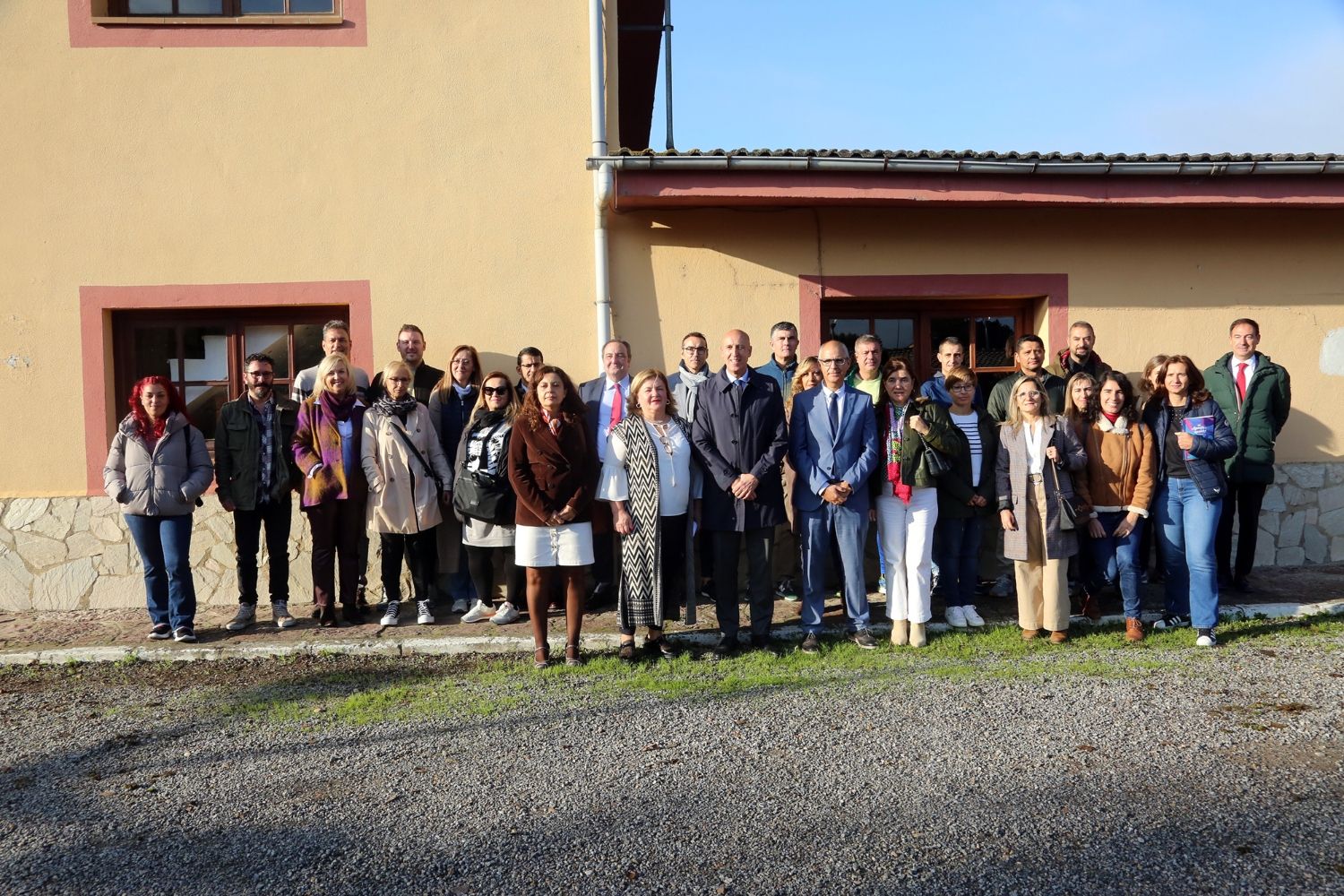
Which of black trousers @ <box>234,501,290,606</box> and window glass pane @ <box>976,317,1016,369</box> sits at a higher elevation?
window glass pane @ <box>976,317,1016,369</box>

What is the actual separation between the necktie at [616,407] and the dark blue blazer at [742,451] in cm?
75

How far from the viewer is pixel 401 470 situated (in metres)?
6.28

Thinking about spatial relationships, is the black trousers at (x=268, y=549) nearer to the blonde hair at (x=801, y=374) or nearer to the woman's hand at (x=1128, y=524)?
the blonde hair at (x=801, y=374)

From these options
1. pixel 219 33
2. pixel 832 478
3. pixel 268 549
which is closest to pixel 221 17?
pixel 219 33

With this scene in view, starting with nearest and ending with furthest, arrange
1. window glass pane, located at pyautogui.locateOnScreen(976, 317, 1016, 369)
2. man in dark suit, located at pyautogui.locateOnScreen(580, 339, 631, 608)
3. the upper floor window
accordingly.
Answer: man in dark suit, located at pyautogui.locateOnScreen(580, 339, 631, 608)
the upper floor window
window glass pane, located at pyautogui.locateOnScreen(976, 317, 1016, 369)

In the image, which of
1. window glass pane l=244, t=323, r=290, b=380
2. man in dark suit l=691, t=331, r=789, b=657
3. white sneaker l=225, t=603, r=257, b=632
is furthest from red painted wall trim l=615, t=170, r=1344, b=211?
white sneaker l=225, t=603, r=257, b=632

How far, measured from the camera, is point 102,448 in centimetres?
718

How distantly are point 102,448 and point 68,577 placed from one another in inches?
38.2

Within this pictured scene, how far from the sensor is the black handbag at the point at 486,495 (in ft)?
19.5

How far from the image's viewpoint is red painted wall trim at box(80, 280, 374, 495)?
716 cm

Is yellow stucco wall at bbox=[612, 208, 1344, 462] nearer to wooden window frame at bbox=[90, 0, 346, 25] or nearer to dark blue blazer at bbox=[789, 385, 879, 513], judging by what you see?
dark blue blazer at bbox=[789, 385, 879, 513]

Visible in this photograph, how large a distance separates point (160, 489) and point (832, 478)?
4.07 m

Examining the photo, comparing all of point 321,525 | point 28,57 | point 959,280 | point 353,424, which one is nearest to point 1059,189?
point 959,280

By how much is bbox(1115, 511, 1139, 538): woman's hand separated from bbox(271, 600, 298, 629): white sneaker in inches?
207
